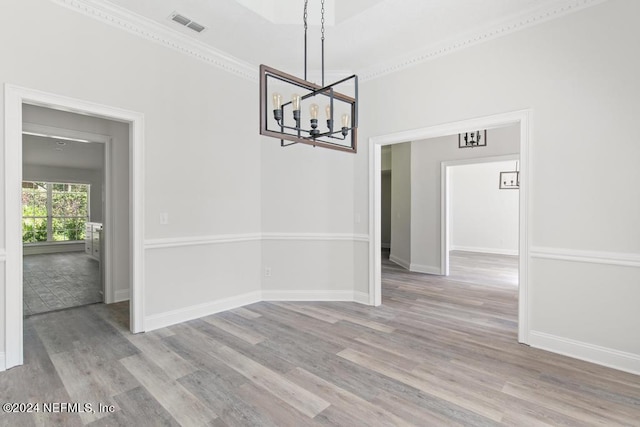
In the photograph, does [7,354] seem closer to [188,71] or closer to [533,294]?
[188,71]

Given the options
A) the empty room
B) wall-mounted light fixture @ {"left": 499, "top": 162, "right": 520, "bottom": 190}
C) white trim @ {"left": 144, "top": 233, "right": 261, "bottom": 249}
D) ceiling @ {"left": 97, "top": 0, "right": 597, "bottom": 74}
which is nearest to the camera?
the empty room

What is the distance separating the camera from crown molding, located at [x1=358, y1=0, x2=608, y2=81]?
8.93 ft

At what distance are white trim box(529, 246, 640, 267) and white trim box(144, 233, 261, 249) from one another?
10.5ft

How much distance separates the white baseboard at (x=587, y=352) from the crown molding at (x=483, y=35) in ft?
9.38

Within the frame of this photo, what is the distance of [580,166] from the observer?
2.69 metres

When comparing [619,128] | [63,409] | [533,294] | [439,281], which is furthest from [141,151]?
[439,281]

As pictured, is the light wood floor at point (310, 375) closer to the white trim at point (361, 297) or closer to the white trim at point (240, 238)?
the white trim at point (361, 297)

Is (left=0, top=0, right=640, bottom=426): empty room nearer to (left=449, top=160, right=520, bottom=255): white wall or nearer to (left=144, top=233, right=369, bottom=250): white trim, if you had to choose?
(left=144, top=233, right=369, bottom=250): white trim

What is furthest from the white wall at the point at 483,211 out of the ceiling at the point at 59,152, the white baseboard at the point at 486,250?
the ceiling at the point at 59,152

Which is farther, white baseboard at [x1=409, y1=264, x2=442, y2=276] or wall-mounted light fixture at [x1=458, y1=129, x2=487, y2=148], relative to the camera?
Answer: white baseboard at [x1=409, y1=264, x2=442, y2=276]

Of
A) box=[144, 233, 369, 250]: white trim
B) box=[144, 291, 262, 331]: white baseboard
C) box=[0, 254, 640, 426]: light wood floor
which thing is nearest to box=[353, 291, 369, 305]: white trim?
box=[0, 254, 640, 426]: light wood floor

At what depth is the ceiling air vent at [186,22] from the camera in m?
3.05

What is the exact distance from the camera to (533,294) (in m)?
2.94

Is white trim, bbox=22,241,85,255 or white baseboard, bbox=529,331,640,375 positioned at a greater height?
white trim, bbox=22,241,85,255
